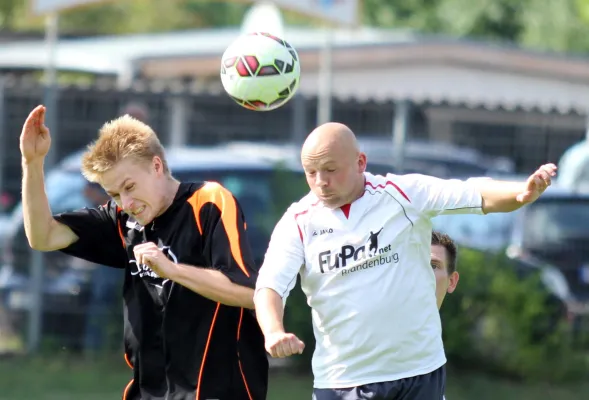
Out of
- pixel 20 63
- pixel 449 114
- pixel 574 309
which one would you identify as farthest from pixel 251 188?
pixel 20 63

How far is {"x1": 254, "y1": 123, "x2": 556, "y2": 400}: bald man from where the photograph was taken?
4961mm

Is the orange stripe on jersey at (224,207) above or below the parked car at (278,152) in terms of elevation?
above

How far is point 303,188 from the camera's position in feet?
36.1

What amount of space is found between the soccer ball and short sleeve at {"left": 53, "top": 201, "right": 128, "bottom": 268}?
1113 mm

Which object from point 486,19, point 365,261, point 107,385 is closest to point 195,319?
point 365,261

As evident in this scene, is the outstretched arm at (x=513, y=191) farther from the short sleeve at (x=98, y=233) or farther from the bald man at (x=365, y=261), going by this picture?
the short sleeve at (x=98, y=233)

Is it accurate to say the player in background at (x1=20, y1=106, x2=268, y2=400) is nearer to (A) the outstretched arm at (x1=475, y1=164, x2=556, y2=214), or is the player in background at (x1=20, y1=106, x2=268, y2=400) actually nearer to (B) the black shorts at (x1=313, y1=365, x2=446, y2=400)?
(B) the black shorts at (x1=313, y1=365, x2=446, y2=400)

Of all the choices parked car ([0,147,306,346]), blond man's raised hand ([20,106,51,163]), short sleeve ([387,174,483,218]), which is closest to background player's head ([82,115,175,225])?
blond man's raised hand ([20,106,51,163])

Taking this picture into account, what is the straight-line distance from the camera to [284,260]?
4945 mm

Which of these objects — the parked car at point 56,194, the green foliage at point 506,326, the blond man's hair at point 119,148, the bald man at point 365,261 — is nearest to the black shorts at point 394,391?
the bald man at point 365,261

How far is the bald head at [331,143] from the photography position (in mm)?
4902

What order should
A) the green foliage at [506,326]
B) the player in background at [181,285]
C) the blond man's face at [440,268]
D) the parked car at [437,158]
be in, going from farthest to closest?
the parked car at [437,158] → the green foliage at [506,326] → the blond man's face at [440,268] → the player in background at [181,285]

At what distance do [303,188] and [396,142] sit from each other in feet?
3.29

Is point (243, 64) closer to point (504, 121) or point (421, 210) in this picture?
point (421, 210)
